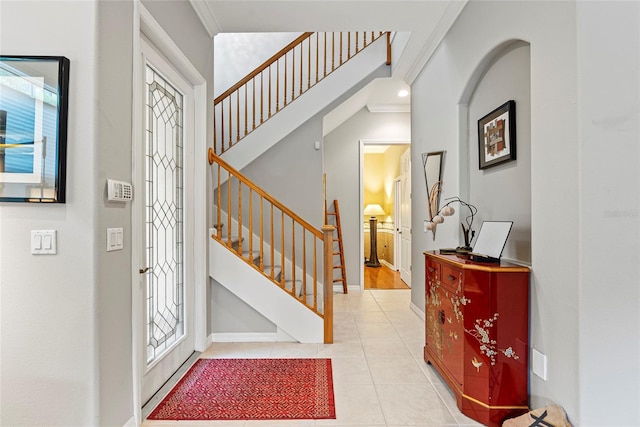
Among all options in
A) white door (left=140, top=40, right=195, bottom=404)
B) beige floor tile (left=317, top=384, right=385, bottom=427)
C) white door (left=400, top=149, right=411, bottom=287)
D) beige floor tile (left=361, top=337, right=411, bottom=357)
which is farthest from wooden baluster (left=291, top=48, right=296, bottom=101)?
beige floor tile (left=317, top=384, right=385, bottom=427)

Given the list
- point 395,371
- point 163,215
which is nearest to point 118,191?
point 163,215

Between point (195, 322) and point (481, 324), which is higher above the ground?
point (481, 324)

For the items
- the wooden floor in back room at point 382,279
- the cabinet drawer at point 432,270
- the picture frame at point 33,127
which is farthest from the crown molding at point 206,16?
the wooden floor in back room at point 382,279

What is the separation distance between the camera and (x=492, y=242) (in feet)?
6.64

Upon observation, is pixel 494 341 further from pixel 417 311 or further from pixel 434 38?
pixel 434 38

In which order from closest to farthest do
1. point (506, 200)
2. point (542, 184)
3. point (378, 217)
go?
point (542, 184), point (506, 200), point (378, 217)

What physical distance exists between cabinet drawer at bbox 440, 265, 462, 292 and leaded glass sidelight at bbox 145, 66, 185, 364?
1945 mm

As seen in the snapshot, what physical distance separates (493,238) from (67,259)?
227 cm

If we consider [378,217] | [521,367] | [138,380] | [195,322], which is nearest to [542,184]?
[521,367]

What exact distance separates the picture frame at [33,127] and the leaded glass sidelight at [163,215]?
2.24 feet

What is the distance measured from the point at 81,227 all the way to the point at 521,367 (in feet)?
7.70

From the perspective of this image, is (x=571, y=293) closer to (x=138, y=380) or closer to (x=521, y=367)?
(x=521, y=367)

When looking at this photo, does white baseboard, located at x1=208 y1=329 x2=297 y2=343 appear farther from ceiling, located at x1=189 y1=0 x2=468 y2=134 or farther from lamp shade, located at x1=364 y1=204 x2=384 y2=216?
lamp shade, located at x1=364 y1=204 x2=384 y2=216

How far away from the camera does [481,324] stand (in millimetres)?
1836
